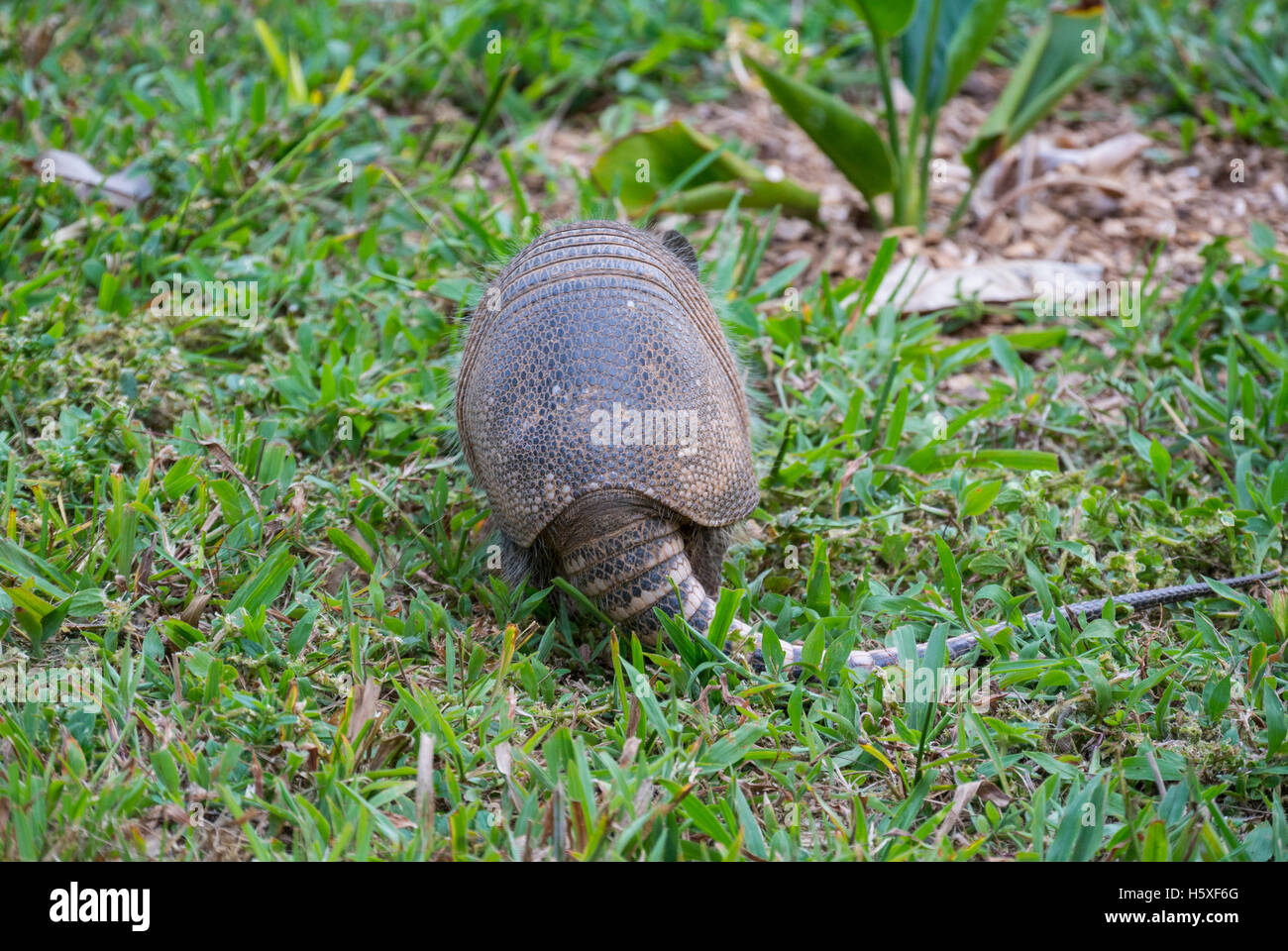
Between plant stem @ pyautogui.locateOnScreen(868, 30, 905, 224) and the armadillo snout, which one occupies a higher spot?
plant stem @ pyautogui.locateOnScreen(868, 30, 905, 224)

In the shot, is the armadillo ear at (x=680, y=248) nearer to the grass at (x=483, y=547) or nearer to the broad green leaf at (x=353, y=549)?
the grass at (x=483, y=547)

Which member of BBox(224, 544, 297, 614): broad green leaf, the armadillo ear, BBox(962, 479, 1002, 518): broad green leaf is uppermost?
the armadillo ear

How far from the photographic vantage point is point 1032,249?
4879 millimetres

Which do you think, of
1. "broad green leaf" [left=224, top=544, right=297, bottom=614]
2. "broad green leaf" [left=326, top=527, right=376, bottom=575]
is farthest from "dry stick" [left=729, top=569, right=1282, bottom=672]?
"broad green leaf" [left=224, top=544, right=297, bottom=614]

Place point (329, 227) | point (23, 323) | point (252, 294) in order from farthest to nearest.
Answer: point (329, 227)
point (252, 294)
point (23, 323)

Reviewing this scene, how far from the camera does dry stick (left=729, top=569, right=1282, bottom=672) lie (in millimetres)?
2877

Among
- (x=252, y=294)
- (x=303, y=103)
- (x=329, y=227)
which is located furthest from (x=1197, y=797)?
(x=303, y=103)

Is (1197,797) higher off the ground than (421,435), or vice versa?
(421,435)

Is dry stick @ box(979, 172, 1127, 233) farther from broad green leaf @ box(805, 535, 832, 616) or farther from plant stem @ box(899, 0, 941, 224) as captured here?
broad green leaf @ box(805, 535, 832, 616)

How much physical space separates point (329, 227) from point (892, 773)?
3.39 meters

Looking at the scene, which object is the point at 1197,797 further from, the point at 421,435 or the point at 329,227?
the point at 329,227

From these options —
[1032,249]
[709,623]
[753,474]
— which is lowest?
[709,623]

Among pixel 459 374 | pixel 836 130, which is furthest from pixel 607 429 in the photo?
pixel 836 130

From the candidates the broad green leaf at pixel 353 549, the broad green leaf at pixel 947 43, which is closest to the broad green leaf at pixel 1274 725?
the broad green leaf at pixel 353 549
